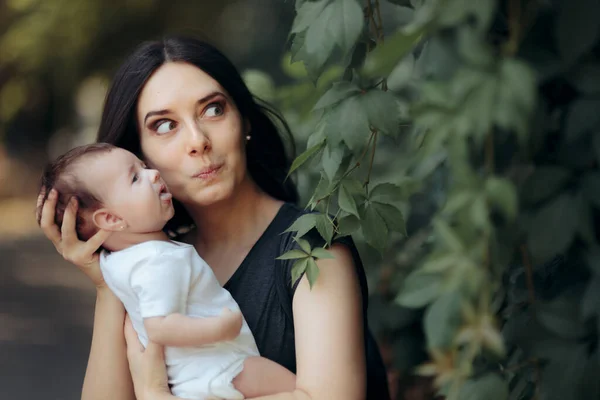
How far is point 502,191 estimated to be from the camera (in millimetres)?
1043

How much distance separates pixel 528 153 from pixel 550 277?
0.41 meters

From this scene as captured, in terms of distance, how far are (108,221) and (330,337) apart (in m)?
0.63

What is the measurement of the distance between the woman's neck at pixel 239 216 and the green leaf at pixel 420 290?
103 centimetres

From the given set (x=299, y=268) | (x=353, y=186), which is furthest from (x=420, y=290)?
(x=299, y=268)

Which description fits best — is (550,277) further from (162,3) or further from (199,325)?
(162,3)

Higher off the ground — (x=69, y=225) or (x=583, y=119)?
(x=583, y=119)

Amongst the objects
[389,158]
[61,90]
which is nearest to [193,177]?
[389,158]

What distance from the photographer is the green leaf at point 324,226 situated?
1.70 metres

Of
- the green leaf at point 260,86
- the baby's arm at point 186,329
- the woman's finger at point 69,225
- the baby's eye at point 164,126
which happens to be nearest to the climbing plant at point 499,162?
the baby's arm at point 186,329

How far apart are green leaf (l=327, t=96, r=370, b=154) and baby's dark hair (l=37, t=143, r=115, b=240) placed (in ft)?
2.39

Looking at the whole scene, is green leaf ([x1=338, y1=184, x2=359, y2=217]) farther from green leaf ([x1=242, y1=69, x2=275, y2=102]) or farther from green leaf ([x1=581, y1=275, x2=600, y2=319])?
green leaf ([x1=242, y1=69, x2=275, y2=102])

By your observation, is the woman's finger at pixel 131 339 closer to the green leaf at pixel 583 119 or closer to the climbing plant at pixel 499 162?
the climbing plant at pixel 499 162

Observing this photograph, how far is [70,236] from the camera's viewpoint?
2016 millimetres

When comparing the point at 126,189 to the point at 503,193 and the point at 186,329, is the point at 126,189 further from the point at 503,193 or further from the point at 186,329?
the point at 503,193
